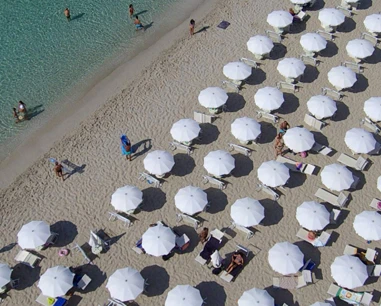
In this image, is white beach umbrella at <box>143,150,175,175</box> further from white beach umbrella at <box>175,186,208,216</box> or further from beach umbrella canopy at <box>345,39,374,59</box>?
beach umbrella canopy at <box>345,39,374,59</box>

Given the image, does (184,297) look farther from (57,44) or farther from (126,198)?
(57,44)

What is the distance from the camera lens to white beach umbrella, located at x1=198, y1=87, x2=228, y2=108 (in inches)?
795

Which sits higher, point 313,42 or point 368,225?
point 313,42

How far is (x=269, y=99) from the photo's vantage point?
20.0 m

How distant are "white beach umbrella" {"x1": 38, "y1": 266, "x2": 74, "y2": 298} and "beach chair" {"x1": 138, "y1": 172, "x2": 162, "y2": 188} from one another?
4792 millimetres

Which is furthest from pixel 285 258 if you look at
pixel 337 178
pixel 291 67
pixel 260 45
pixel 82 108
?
pixel 82 108

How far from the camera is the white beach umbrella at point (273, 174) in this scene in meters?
17.5

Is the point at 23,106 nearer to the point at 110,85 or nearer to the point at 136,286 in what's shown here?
the point at 110,85

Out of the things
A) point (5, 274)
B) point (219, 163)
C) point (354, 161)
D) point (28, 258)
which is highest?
point (5, 274)

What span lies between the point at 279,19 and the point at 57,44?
11898 mm

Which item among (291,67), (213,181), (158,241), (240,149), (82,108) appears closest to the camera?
(158,241)

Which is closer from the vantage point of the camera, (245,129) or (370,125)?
(245,129)

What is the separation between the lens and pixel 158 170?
1806cm

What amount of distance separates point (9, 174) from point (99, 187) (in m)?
4.20
